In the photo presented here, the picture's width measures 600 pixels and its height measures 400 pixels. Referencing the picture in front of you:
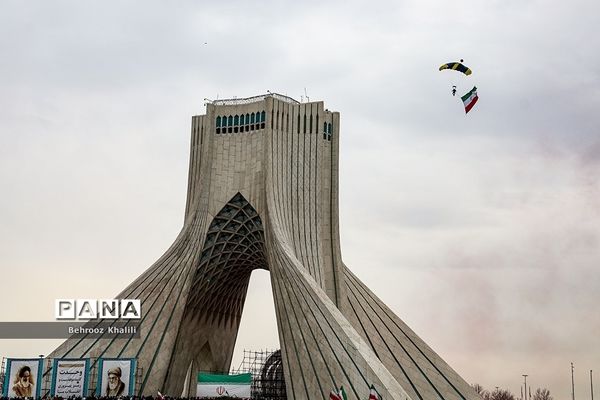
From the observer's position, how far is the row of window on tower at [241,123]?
1718 inches

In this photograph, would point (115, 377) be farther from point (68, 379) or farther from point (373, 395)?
point (373, 395)

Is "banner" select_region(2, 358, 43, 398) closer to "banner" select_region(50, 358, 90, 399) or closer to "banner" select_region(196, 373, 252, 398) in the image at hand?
"banner" select_region(50, 358, 90, 399)

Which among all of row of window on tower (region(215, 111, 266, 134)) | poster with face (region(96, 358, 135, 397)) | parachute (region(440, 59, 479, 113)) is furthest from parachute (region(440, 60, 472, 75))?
poster with face (region(96, 358, 135, 397))

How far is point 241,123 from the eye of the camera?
44.3m

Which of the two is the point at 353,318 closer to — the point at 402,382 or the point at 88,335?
the point at 402,382

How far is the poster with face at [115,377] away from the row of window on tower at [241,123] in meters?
15.3

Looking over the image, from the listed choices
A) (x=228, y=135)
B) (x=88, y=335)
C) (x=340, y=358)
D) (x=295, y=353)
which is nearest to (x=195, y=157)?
(x=228, y=135)

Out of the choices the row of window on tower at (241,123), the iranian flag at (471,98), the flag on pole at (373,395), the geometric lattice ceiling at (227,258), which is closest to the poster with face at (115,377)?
the geometric lattice ceiling at (227,258)

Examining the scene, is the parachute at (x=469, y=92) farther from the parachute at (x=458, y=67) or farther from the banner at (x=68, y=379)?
the banner at (x=68, y=379)

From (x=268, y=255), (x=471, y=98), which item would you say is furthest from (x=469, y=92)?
(x=268, y=255)

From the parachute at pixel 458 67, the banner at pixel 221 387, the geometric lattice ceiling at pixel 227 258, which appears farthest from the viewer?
the geometric lattice ceiling at pixel 227 258

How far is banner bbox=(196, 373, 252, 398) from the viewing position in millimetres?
42719

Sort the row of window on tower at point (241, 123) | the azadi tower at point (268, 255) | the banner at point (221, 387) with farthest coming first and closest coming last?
the row of window on tower at point (241, 123) → the banner at point (221, 387) → the azadi tower at point (268, 255)

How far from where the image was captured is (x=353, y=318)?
3903 cm
